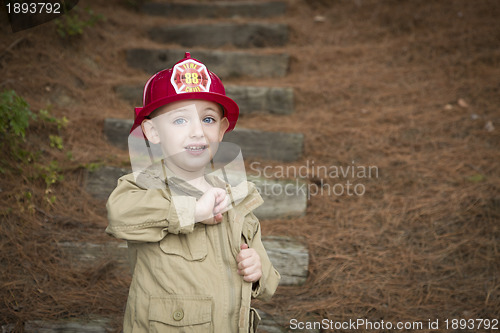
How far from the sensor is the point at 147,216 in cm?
137

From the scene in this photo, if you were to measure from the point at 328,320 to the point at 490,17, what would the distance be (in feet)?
15.1

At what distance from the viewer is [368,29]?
5.36 m

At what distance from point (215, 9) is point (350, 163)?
3865mm

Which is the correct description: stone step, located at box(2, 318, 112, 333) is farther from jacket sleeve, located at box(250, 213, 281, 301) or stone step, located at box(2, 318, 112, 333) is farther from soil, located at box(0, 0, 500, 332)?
jacket sleeve, located at box(250, 213, 281, 301)

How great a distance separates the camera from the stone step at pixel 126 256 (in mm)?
2436

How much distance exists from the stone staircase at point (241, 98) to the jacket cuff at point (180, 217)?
39.8 inches

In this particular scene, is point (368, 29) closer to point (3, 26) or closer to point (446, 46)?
point (446, 46)

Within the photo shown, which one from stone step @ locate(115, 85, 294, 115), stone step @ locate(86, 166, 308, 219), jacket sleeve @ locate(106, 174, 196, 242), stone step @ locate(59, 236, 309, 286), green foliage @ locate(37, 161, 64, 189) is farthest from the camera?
stone step @ locate(115, 85, 294, 115)

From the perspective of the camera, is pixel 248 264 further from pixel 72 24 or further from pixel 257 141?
pixel 72 24

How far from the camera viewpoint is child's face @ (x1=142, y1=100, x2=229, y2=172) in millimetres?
1508

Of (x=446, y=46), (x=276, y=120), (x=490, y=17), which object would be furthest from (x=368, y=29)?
(x=276, y=120)

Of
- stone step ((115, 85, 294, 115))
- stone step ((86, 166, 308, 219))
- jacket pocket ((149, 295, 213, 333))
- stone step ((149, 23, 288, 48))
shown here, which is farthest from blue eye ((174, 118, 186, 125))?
stone step ((149, 23, 288, 48))

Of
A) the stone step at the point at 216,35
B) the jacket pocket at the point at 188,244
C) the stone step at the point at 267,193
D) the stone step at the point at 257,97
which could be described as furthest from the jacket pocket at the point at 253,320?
the stone step at the point at 216,35

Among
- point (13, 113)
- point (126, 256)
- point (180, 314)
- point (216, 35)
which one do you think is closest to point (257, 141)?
point (126, 256)
